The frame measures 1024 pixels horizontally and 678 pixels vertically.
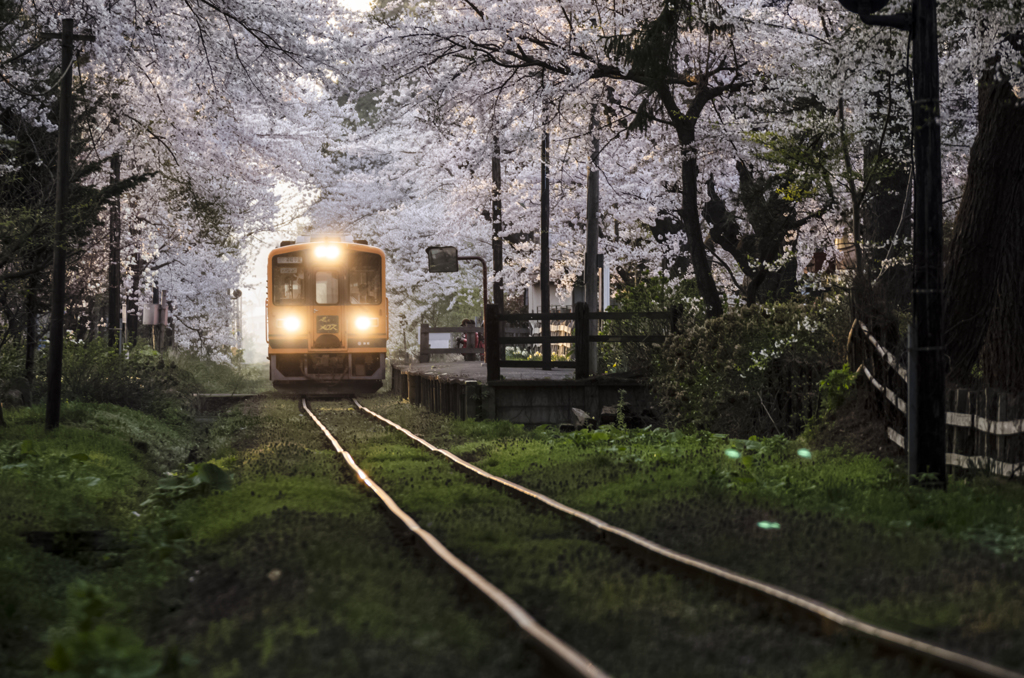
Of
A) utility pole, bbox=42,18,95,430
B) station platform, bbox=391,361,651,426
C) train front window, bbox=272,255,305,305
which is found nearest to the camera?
utility pole, bbox=42,18,95,430

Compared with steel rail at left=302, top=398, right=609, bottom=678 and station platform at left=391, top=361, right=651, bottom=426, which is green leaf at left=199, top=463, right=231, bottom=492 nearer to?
steel rail at left=302, top=398, right=609, bottom=678

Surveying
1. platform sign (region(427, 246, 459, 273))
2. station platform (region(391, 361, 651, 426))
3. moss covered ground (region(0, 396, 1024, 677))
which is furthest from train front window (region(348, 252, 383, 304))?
moss covered ground (region(0, 396, 1024, 677))

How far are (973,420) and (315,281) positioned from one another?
15195 mm

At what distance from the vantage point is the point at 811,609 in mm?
4680

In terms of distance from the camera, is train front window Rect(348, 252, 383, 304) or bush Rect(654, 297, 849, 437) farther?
train front window Rect(348, 252, 383, 304)

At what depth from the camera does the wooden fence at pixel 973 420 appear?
7898mm

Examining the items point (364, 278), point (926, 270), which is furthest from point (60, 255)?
point (926, 270)

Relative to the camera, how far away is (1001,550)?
6051 mm

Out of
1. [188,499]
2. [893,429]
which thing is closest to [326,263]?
[188,499]

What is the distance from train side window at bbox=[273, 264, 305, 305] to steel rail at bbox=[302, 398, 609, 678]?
14.2 m

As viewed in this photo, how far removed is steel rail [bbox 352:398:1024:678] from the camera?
3.91 metres

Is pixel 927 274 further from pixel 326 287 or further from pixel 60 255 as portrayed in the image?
pixel 326 287

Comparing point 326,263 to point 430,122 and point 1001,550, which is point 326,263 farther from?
point 1001,550

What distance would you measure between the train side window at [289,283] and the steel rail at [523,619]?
14.2m
